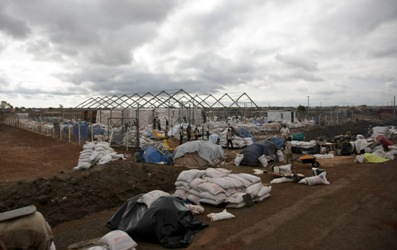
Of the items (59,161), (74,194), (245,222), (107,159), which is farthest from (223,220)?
(59,161)

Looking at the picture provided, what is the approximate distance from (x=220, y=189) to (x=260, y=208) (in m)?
A: 1.14

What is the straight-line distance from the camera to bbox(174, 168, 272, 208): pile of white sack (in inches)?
321

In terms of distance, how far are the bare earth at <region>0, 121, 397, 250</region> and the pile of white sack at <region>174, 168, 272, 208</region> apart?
0.84 ft

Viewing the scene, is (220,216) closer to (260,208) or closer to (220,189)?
(220,189)

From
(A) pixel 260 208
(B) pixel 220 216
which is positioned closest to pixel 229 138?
(A) pixel 260 208

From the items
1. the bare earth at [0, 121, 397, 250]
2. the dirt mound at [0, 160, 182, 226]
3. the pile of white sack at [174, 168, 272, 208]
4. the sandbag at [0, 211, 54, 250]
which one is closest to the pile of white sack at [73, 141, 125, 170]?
the bare earth at [0, 121, 397, 250]

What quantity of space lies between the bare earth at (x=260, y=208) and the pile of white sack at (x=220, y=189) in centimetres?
26

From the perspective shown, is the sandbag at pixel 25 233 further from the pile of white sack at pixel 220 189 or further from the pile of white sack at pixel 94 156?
the pile of white sack at pixel 94 156

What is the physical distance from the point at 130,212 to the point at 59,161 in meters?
11.6

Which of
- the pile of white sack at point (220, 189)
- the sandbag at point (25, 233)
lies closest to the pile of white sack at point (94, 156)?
the pile of white sack at point (220, 189)

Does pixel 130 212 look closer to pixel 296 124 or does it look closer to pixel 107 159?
pixel 107 159

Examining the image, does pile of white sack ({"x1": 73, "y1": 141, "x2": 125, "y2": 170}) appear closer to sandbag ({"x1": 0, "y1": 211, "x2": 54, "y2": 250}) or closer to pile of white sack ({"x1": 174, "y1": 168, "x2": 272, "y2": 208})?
pile of white sack ({"x1": 174, "y1": 168, "x2": 272, "y2": 208})

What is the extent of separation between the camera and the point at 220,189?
8.28m

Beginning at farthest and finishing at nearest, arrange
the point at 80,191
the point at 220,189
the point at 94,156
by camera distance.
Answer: the point at 94,156 < the point at 80,191 < the point at 220,189
